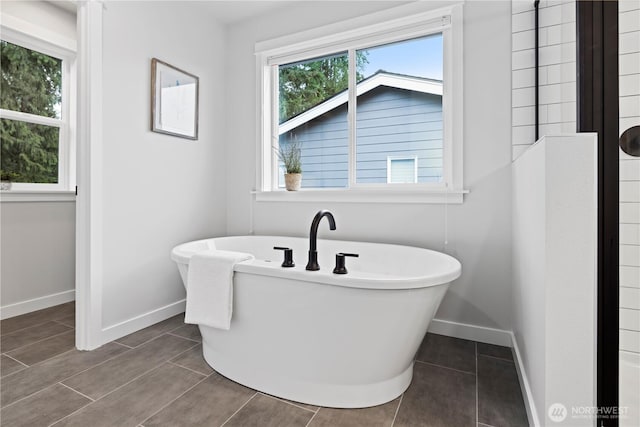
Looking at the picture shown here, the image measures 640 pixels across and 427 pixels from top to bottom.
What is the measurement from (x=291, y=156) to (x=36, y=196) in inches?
80.6

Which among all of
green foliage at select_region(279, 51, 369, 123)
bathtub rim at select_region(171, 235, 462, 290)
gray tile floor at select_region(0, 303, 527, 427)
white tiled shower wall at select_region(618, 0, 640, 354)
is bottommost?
gray tile floor at select_region(0, 303, 527, 427)

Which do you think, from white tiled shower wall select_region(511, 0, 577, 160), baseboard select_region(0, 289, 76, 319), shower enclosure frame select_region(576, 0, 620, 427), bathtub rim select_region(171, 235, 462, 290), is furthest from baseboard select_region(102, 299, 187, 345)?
white tiled shower wall select_region(511, 0, 577, 160)

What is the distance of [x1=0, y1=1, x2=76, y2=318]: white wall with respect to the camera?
2.44 metres

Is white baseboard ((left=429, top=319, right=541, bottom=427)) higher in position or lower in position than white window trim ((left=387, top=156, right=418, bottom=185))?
lower

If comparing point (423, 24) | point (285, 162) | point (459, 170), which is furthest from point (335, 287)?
point (423, 24)

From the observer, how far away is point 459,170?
2.16 m

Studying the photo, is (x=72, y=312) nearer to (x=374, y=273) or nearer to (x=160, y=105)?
(x=160, y=105)

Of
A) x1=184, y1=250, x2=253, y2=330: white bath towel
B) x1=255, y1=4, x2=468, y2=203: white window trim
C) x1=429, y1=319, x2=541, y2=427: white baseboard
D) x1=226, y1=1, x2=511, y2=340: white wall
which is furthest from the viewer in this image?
x1=255, y1=4, x2=468, y2=203: white window trim

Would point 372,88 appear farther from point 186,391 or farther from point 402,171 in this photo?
point 186,391

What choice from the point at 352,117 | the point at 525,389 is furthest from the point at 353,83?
the point at 525,389

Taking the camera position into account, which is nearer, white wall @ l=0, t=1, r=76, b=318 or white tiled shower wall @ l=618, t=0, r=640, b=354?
white tiled shower wall @ l=618, t=0, r=640, b=354

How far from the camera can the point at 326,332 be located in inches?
55.4

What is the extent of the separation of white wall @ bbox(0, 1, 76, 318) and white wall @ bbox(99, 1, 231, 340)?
0.97 m

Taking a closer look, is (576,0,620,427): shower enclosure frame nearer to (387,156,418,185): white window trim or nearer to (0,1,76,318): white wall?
(387,156,418,185): white window trim
